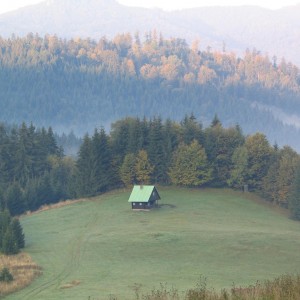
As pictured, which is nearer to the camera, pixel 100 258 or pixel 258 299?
pixel 258 299

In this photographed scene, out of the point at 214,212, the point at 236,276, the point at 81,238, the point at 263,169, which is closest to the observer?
the point at 236,276

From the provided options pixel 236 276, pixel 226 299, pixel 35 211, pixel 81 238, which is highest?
pixel 226 299

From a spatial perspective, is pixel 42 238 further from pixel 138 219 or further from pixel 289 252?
pixel 289 252

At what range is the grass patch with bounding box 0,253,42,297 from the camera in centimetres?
5653

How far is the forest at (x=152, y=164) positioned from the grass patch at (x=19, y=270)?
42.7 m

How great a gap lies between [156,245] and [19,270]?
18.6 meters

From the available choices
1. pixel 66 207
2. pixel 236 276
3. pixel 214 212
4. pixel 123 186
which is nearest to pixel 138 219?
pixel 214 212

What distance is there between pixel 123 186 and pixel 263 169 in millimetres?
26058

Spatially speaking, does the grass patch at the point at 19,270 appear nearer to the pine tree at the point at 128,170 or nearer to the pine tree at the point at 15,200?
the pine tree at the point at 15,200

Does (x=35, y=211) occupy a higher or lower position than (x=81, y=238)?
lower

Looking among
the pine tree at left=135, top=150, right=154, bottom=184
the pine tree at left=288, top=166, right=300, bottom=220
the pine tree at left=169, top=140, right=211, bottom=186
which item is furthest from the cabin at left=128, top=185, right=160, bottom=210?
the pine tree at left=288, top=166, right=300, bottom=220

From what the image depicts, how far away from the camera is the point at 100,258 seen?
70625 mm

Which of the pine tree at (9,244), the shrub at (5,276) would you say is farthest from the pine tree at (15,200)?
the shrub at (5,276)

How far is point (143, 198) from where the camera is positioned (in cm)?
10525
